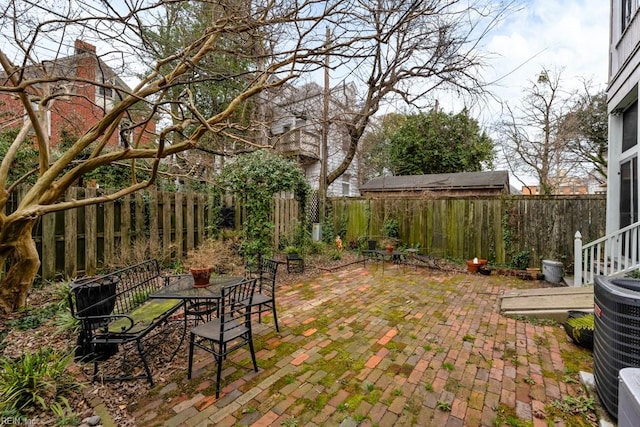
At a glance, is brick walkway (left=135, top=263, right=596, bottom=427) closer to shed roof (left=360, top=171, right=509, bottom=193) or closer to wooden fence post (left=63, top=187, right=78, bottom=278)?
wooden fence post (left=63, top=187, right=78, bottom=278)

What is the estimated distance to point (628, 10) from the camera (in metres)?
5.36

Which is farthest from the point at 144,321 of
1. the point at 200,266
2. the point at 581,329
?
the point at 581,329

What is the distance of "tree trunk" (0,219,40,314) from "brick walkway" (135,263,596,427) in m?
2.95

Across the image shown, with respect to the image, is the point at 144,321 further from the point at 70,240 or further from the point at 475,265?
the point at 475,265

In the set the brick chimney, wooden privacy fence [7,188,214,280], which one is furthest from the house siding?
wooden privacy fence [7,188,214,280]

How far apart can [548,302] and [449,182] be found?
8.50m

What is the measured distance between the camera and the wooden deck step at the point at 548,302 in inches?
157

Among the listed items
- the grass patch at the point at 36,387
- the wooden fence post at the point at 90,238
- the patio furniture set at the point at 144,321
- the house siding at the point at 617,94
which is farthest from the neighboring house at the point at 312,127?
the house siding at the point at 617,94

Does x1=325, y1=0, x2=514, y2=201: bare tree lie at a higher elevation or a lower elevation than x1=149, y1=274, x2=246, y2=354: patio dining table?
higher

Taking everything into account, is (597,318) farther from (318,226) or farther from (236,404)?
(318,226)

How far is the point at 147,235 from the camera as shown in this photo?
622 centimetres

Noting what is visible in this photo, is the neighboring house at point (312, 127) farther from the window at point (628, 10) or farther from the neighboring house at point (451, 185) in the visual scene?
the window at point (628, 10)

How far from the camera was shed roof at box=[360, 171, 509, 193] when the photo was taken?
11312mm

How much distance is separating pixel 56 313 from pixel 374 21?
625cm
